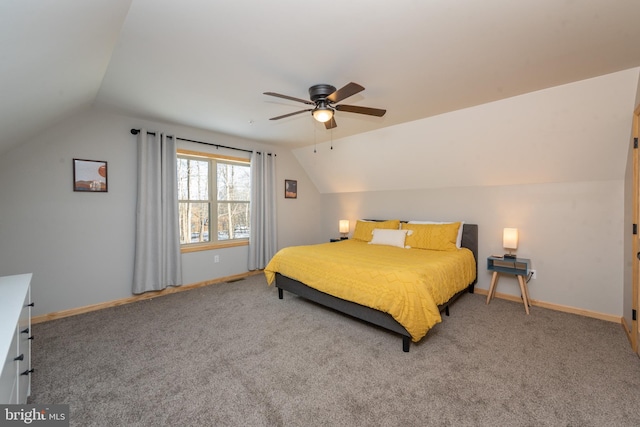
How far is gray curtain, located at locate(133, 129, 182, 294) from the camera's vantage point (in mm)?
3426

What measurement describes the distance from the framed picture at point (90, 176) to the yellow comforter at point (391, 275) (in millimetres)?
2304

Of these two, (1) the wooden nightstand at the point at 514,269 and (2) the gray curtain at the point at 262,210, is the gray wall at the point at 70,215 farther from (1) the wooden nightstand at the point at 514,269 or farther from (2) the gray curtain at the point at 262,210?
(1) the wooden nightstand at the point at 514,269

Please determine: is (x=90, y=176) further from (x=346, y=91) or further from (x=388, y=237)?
(x=388, y=237)

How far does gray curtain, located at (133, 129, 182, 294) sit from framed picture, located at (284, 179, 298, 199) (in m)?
2.01

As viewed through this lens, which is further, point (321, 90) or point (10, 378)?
point (321, 90)

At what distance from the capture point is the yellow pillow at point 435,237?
354 centimetres

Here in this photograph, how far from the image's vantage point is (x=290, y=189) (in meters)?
5.27

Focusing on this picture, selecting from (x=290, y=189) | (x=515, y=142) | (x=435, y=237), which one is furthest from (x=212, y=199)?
(x=515, y=142)

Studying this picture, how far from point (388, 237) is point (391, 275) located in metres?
1.75

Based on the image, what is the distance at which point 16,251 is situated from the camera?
274 centimetres

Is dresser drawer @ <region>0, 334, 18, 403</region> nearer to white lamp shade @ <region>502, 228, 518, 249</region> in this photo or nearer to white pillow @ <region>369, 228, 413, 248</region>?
white pillow @ <region>369, 228, 413, 248</region>

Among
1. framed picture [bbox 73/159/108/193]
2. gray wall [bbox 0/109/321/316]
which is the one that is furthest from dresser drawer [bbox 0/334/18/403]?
framed picture [bbox 73/159/108/193]

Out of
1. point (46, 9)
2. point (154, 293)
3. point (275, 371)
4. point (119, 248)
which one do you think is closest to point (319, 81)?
point (46, 9)

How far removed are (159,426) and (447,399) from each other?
174 cm
